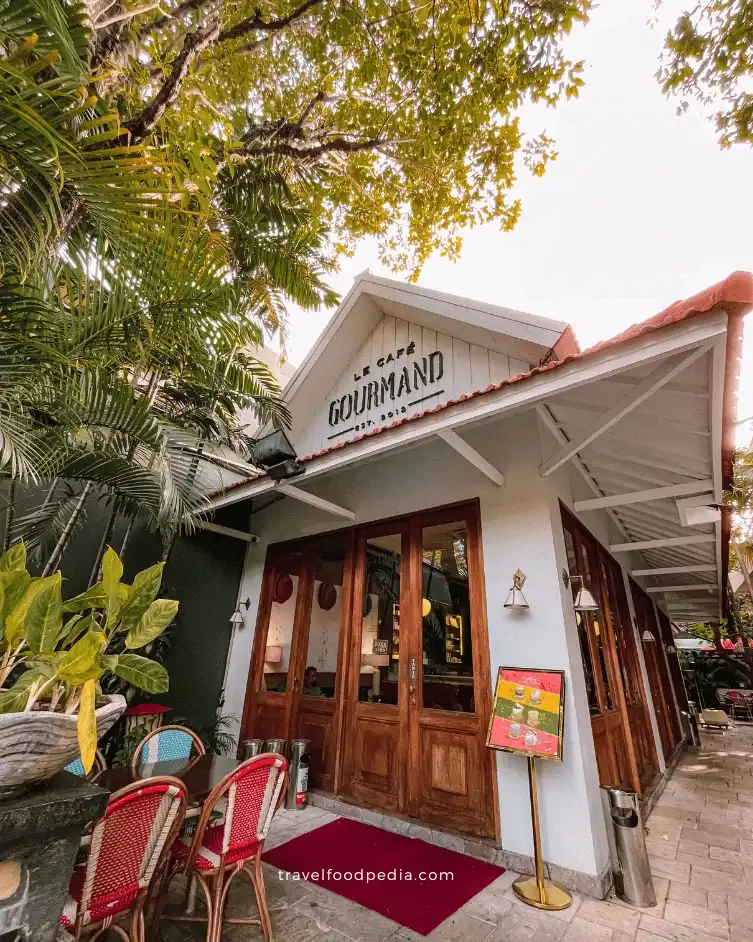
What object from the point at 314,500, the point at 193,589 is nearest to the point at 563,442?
the point at 314,500

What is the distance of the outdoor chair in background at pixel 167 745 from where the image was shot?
3.29m

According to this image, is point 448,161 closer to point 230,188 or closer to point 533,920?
point 230,188

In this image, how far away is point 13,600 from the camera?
3.88ft

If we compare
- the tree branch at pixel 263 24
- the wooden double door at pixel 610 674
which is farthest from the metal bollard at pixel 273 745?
the tree branch at pixel 263 24

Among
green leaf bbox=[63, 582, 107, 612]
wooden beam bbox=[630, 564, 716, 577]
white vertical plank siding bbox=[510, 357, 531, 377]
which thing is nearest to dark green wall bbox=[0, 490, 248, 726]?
green leaf bbox=[63, 582, 107, 612]

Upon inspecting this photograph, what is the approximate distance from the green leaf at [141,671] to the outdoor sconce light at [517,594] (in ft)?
9.21

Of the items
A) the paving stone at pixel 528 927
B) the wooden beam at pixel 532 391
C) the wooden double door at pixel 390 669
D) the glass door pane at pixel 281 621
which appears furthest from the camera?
the glass door pane at pixel 281 621

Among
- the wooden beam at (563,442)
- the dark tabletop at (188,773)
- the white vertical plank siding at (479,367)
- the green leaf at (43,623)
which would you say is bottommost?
the dark tabletop at (188,773)

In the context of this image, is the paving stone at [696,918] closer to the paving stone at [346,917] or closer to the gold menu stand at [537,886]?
the gold menu stand at [537,886]

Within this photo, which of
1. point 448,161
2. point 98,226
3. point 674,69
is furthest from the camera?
point 448,161

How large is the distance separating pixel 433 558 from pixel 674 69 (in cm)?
455

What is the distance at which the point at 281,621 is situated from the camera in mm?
5562

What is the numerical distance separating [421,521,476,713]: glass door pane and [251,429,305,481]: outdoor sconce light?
5.12 feet

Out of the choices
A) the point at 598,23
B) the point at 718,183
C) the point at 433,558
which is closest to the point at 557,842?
the point at 433,558
